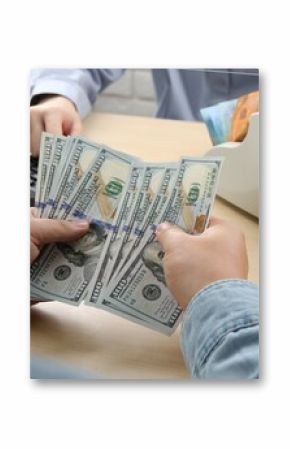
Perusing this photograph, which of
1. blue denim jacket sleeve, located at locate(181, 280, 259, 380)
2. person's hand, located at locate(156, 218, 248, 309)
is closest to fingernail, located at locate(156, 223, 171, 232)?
person's hand, located at locate(156, 218, 248, 309)

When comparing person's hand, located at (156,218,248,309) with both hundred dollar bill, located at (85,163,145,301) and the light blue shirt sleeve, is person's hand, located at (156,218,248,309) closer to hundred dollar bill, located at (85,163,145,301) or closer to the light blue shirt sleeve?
hundred dollar bill, located at (85,163,145,301)

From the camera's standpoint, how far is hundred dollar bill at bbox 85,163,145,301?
3.47ft

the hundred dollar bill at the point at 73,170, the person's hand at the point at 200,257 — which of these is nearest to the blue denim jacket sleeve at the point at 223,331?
the person's hand at the point at 200,257

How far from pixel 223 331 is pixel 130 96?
378 mm

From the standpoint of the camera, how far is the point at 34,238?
3.49 feet

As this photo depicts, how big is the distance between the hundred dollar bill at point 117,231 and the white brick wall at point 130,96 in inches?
4.8

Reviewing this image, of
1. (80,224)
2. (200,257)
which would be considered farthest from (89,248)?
(200,257)

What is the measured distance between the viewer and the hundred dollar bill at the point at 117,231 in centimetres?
106

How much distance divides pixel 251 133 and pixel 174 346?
0.31 m

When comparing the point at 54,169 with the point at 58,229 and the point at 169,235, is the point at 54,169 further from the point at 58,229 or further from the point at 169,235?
the point at 169,235

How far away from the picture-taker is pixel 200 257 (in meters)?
1.04
